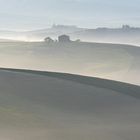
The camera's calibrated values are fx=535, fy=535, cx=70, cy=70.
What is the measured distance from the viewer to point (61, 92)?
1609 inches

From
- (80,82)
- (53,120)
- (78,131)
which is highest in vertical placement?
(80,82)

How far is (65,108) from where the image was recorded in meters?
34.8

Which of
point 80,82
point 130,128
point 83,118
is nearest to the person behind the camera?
point 130,128

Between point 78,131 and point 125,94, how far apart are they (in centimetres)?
1674

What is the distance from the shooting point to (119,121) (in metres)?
32.0

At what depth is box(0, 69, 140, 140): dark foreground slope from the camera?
27094 millimetres

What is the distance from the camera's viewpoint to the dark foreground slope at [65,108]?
88.9 ft

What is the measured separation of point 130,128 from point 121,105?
871 cm

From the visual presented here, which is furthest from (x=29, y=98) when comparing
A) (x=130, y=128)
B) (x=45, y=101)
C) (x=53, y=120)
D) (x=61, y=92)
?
(x=130, y=128)

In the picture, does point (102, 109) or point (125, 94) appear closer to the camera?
point (102, 109)

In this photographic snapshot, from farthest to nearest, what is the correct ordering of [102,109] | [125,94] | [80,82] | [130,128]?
1. [80,82]
2. [125,94]
3. [102,109]
4. [130,128]

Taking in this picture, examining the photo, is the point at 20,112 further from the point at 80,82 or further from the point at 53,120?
the point at 80,82

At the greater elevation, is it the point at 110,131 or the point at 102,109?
the point at 102,109

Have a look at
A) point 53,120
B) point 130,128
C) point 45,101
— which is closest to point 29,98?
point 45,101
